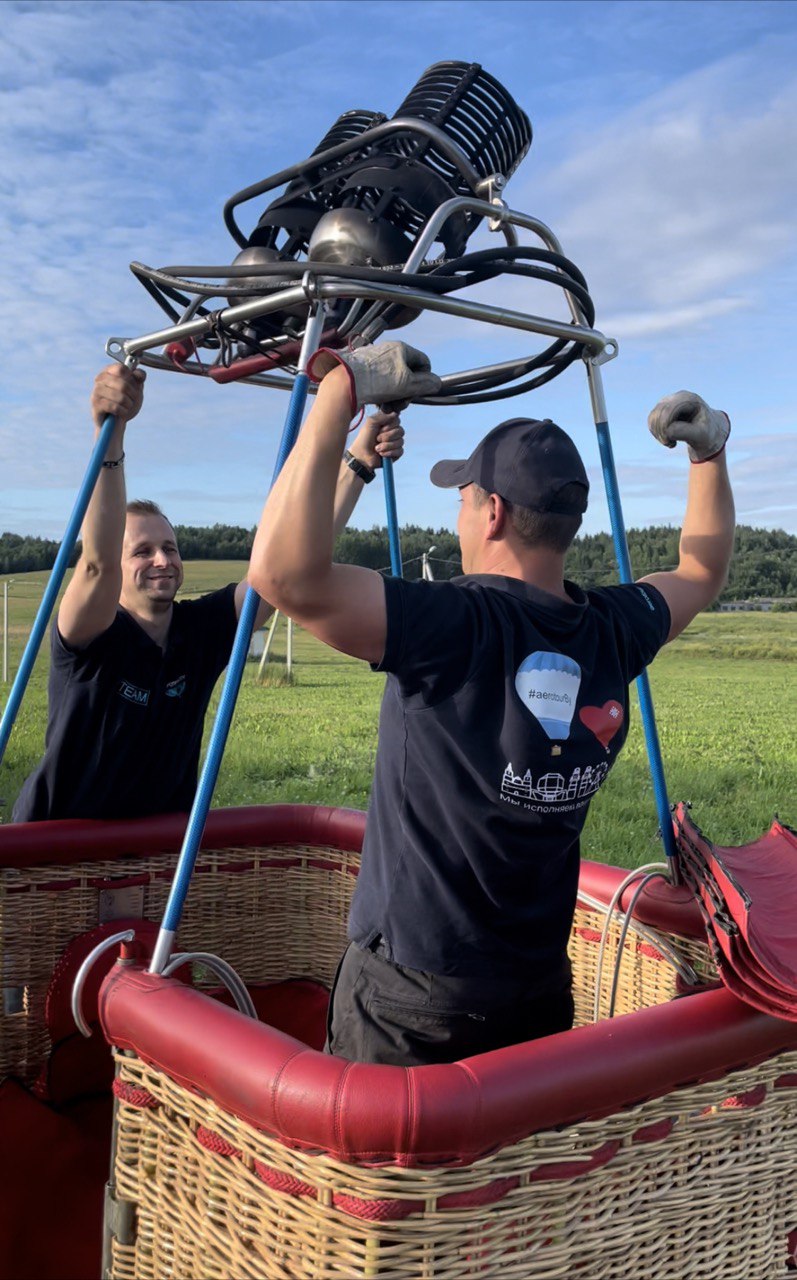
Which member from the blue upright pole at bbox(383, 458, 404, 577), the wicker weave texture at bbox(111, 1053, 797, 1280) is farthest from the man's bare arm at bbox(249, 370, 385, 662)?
the blue upright pole at bbox(383, 458, 404, 577)

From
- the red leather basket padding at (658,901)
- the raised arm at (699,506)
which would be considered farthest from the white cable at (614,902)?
the raised arm at (699,506)

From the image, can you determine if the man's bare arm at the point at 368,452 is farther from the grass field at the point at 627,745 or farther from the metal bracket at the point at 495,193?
the grass field at the point at 627,745

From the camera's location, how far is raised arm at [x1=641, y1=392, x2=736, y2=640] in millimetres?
2203

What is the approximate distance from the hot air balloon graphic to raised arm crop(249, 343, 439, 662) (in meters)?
0.25

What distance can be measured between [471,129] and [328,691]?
49.2 ft

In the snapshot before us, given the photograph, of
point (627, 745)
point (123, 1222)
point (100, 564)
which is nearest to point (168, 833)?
point (100, 564)

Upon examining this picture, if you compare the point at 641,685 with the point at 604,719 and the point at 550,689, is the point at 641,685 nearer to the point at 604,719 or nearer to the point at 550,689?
the point at 604,719

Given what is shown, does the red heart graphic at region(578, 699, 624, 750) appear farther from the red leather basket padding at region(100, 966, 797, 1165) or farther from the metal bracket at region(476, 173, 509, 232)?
the metal bracket at region(476, 173, 509, 232)

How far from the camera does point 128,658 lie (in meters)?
2.85

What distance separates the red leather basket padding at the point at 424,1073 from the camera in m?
1.26

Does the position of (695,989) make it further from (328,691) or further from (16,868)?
(328,691)

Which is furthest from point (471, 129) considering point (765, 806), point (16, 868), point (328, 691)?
point (328, 691)

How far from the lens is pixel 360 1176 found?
1.27 metres

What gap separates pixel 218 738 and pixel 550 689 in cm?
55
